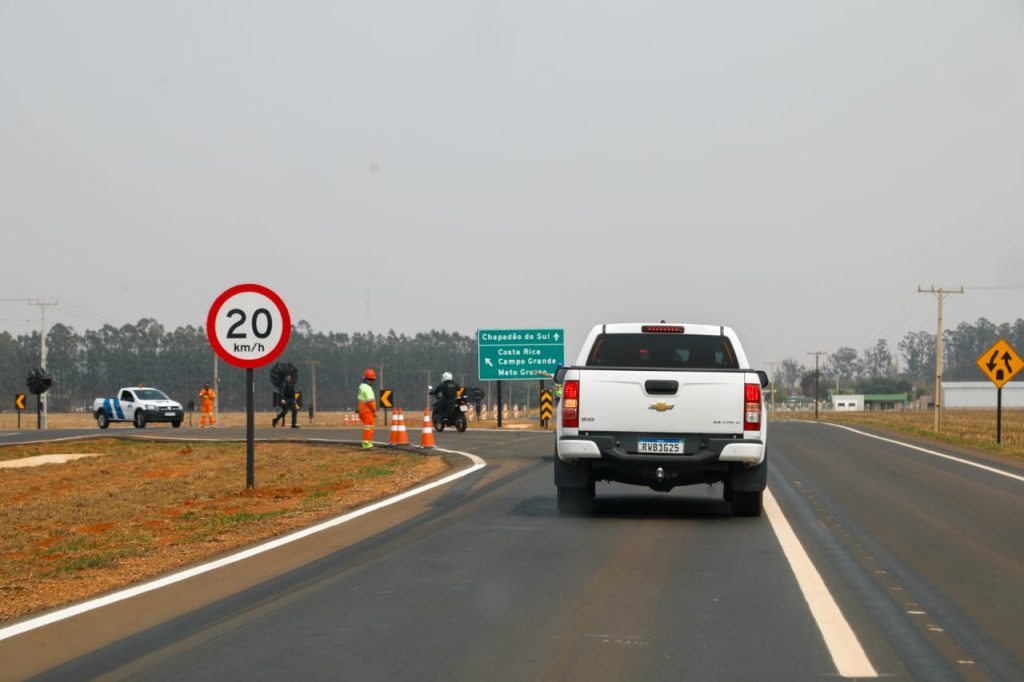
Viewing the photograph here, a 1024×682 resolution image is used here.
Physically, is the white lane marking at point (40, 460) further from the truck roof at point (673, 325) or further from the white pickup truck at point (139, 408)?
the white pickup truck at point (139, 408)

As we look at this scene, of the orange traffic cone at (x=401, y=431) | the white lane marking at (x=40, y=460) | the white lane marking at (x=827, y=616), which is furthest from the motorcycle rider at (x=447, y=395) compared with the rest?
the white lane marking at (x=827, y=616)

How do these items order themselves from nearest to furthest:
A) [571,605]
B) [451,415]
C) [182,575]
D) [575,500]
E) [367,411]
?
[571,605] < [182,575] < [575,500] < [367,411] < [451,415]

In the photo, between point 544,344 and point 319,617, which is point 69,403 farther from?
point 319,617

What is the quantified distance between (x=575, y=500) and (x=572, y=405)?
142 centimetres

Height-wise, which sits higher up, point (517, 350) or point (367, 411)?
point (517, 350)

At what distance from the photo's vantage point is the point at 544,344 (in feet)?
166

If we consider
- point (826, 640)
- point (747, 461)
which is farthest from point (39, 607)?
point (747, 461)

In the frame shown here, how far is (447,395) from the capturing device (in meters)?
38.2

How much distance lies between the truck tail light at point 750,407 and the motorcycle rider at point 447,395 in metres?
25.3

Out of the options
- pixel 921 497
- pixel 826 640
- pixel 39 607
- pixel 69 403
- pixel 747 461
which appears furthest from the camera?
pixel 69 403

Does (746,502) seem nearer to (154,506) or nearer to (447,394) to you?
(154,506)

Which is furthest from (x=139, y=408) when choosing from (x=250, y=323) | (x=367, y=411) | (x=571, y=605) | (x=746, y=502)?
(x=571, y=605)

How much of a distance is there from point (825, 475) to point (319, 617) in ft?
47.9

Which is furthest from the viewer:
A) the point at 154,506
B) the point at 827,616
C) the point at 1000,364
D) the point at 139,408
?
the point at 139,408
